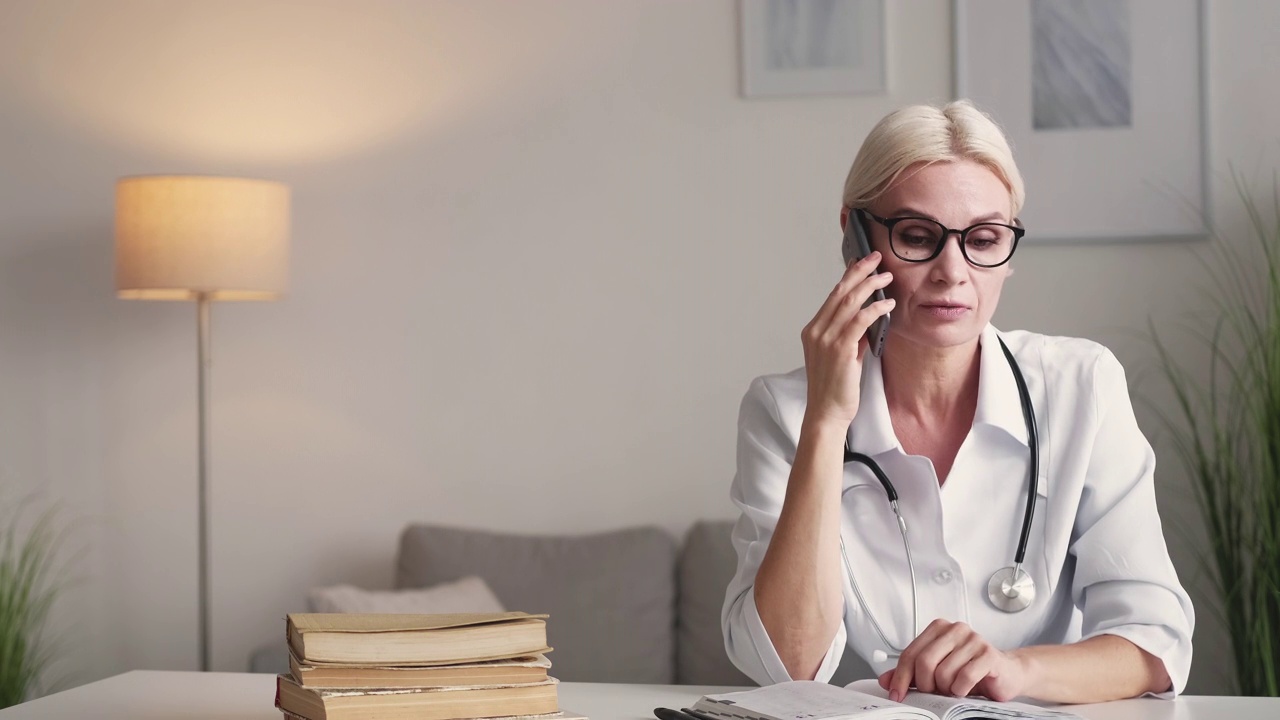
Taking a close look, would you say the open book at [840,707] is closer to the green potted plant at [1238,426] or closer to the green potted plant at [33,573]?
the green potted plant at [1238,426]

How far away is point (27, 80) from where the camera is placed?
3643 millimetres

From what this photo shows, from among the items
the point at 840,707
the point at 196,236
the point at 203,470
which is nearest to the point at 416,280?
the point at 196,236

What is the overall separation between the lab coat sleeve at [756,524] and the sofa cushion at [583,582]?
1.38 m

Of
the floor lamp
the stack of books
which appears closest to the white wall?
the floor lamp

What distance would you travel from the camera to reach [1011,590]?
1551 millimetres

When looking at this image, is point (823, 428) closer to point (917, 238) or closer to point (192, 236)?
point (917, 238)

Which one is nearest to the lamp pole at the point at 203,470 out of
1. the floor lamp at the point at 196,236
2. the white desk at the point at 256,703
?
the floor lamp at the point at 196,236

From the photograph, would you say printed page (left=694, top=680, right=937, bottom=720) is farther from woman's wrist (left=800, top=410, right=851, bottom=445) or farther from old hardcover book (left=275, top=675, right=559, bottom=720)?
woman's wrist (left=800, top=410, right=851, bottom=445)

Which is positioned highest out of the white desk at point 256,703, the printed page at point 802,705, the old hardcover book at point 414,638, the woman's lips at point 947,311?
the woman's lips at point 947,311

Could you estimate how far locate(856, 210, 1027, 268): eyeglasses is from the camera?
5.09 feet

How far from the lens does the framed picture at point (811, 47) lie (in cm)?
324

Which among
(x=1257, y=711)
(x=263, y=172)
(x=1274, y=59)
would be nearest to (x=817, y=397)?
(x=1257, y=711)

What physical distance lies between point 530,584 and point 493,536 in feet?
0.63

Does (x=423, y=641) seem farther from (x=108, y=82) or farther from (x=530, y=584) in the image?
(x=108, y=82)
